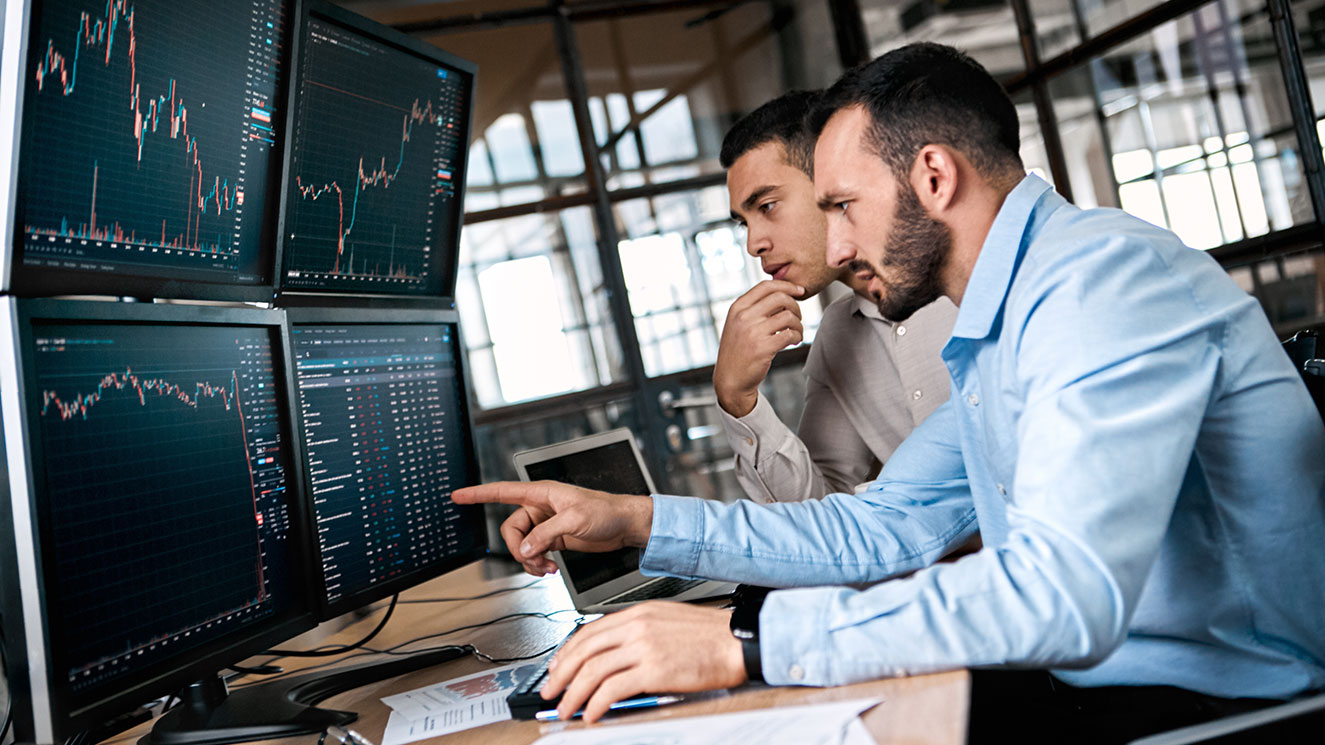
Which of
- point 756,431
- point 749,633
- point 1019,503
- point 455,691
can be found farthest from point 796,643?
point 756,431

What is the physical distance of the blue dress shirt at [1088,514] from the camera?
78cm

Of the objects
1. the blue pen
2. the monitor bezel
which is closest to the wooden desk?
the blue pen

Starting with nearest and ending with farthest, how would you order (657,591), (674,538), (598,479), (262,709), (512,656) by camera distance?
(262,709) → (674,538) → (512,656) → (657,591) → (598,479)

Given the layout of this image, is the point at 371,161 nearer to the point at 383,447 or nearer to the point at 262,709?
the point at 383,447

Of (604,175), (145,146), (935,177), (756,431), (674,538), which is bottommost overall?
(674,538)

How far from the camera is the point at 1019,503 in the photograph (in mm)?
823

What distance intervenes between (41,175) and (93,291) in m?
0.12

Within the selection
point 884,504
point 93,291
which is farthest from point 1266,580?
point 93,291

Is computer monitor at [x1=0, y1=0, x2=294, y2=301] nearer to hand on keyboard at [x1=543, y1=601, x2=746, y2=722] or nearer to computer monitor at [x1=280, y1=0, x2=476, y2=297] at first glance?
computer monitor at [x1=280, y1=0, x2=476, y2=297]

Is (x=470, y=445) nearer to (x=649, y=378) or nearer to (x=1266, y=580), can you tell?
(x=1266, y=580)

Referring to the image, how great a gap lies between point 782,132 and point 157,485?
5.03 ft

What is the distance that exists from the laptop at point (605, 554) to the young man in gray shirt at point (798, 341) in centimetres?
28

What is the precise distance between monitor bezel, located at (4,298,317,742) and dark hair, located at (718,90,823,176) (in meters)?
1.29

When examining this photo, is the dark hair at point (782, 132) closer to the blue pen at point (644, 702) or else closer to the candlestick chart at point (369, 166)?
the candlestick chart at point (369, 166)
